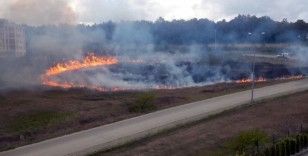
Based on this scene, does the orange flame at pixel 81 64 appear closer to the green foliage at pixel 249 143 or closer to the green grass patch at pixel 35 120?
the green grass patch at pixel 35 120

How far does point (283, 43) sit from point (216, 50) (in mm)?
13425

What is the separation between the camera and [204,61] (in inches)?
3307

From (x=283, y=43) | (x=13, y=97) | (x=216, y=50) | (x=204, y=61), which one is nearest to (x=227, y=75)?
(x=204, y=61)

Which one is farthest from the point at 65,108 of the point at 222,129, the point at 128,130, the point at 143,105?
the point at 222,129

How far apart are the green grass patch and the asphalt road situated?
4.52m

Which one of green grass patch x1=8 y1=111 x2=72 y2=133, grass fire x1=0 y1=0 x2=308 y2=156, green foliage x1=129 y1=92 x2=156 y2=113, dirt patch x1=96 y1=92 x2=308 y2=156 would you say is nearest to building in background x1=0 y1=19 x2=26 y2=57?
grass fire x1=0 y1=0 x2=308 y2=156

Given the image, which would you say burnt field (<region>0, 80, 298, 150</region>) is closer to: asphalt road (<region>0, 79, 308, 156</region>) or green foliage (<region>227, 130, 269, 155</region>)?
asphalt road (<region>0, 79, 308, 156</region>)

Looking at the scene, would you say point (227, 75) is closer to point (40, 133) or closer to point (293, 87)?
point (293, 87)

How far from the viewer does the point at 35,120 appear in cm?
3881

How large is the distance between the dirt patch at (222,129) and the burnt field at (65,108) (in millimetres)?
6318

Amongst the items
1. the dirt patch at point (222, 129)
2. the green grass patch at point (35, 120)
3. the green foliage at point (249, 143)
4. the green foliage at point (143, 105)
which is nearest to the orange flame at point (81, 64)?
the green foliage at point (143, 105)

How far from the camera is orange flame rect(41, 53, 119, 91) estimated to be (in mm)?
60125

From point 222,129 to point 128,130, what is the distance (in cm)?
593

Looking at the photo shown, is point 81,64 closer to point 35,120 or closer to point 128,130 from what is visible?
point 35,120
